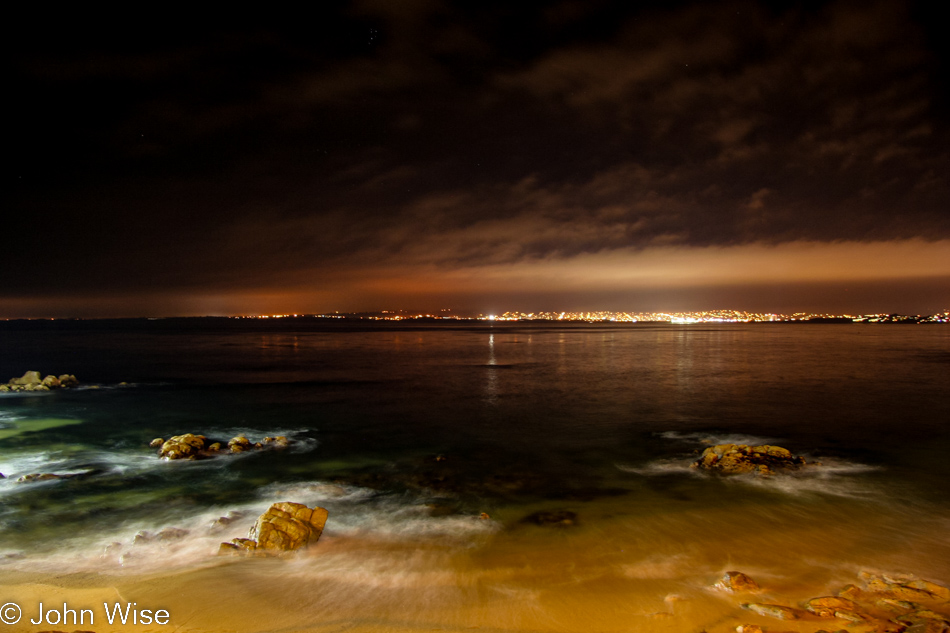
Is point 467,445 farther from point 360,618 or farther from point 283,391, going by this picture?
point 283,391

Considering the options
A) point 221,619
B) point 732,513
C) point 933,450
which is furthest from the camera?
point 933,450

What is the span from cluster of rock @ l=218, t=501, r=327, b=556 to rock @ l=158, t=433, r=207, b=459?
6350 millimetres

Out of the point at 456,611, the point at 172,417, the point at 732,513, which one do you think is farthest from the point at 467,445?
the point at 172,417

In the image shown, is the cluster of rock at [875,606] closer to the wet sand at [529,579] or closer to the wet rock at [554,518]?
the wet sand at [529,579]

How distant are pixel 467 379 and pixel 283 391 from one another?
11.3 metres

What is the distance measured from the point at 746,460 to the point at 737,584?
6304 millimetres

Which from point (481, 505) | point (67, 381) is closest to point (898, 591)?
point (481, 505)

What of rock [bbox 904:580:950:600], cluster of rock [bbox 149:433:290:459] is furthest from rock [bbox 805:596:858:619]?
cluster of rock [bbox 149:433:290:459]

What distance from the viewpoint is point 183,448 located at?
44.5ft

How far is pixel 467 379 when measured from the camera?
33.3 m

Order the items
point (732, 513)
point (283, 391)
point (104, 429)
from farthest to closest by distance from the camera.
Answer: point (283, 391)
point (104, 429)
point (732, 513)

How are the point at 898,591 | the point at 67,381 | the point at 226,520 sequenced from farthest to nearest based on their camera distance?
the point at 67,381, the point at 226,520, the point at 898,591

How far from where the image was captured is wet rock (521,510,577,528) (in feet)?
29.7

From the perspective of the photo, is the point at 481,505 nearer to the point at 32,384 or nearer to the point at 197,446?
the point at 197,446
